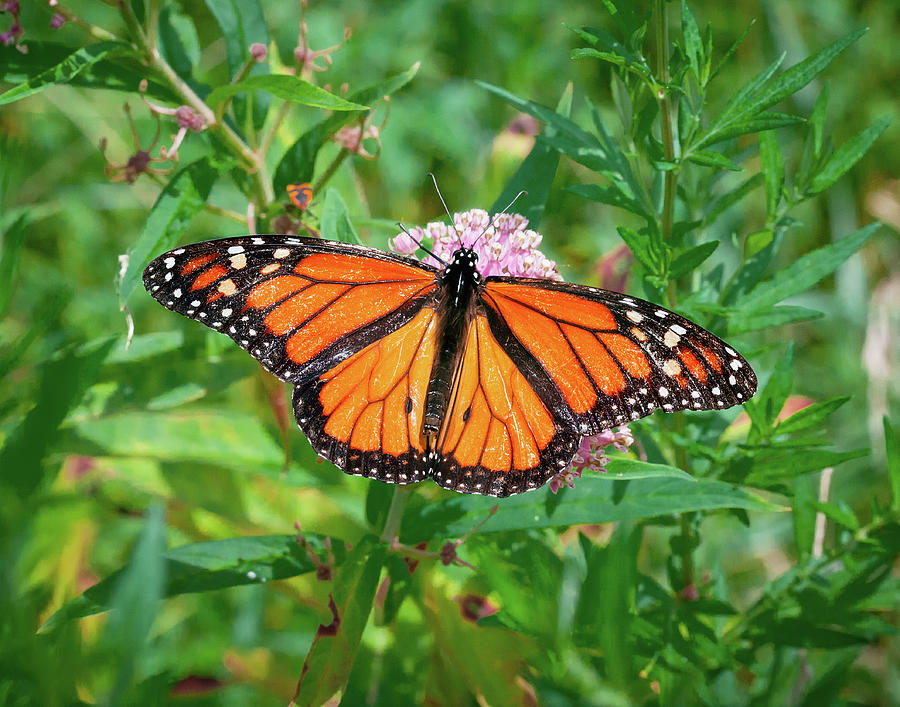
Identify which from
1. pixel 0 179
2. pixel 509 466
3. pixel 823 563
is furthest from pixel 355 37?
pixel 823 563

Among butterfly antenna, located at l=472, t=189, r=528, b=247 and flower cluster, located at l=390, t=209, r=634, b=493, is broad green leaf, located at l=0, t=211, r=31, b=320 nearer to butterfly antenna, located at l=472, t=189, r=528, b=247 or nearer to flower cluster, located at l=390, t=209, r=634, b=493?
flower cluster, located at l=390, t=209, r=634, b=493

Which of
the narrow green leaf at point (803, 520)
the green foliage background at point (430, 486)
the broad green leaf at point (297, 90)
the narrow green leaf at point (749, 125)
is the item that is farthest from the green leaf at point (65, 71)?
the narrow green leaf at point (803, 520)

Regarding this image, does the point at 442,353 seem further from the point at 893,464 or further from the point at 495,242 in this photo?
the point at 893,464

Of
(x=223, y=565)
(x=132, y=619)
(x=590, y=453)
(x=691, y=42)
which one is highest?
(x=691, y=42)

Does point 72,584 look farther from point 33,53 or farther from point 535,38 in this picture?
point 535,38

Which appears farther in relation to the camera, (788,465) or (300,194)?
Answer: (300,194)

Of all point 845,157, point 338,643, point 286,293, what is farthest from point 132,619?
point 845,157
